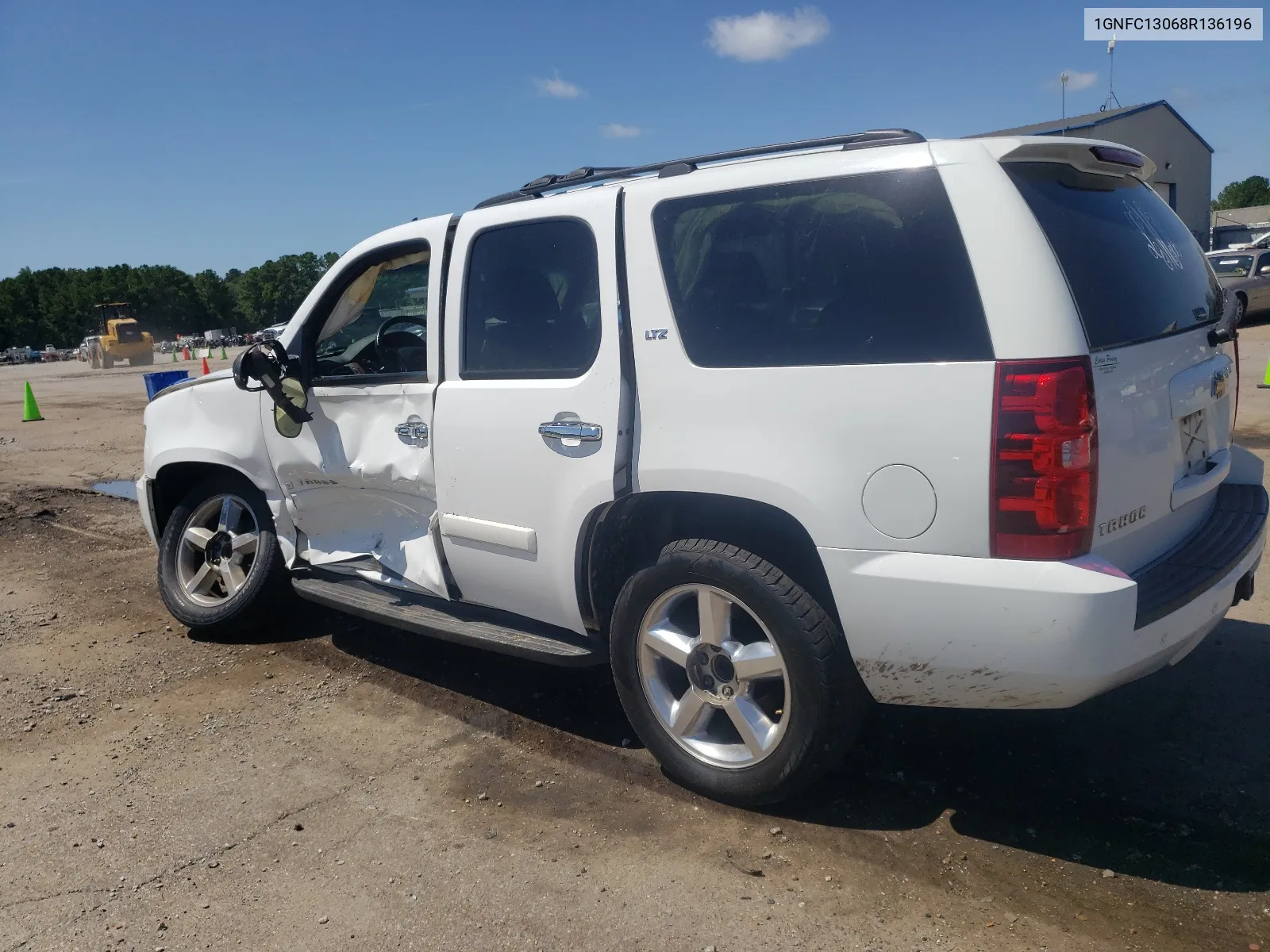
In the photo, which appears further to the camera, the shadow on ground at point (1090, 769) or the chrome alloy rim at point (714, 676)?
the chrome alloy rim at point (714, 676)

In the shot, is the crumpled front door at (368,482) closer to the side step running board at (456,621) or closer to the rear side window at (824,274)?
the side step running board at (456,621)

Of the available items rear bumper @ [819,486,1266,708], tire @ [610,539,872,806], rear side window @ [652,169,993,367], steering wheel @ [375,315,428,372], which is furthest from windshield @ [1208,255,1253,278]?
tire @ [610,539,872,806]

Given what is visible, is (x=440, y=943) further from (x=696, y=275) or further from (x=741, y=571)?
(x=696, y=275)

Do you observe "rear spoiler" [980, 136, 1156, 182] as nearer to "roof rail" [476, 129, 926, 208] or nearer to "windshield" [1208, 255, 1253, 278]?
"roof rail" [476, 129, 926, 208]

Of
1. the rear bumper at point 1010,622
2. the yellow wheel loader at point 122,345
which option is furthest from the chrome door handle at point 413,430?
the yellow wheel loader at point 122,345

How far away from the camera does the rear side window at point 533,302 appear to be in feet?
11.9

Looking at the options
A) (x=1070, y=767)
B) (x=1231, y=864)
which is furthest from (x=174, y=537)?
(x=1231, y=864)

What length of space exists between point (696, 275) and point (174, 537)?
11.8 ft

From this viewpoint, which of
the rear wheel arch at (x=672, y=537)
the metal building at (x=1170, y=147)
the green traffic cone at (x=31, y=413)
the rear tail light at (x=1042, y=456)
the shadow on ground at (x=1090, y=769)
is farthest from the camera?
the metal building at (x=1170, y=147)

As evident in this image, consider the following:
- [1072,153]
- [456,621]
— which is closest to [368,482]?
[456,621]

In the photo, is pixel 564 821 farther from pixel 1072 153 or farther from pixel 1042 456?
pixel 1072 153

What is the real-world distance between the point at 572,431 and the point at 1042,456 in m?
1.59

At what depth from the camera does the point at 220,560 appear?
209 inches

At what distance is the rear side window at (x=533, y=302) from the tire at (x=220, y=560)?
1805 mm
